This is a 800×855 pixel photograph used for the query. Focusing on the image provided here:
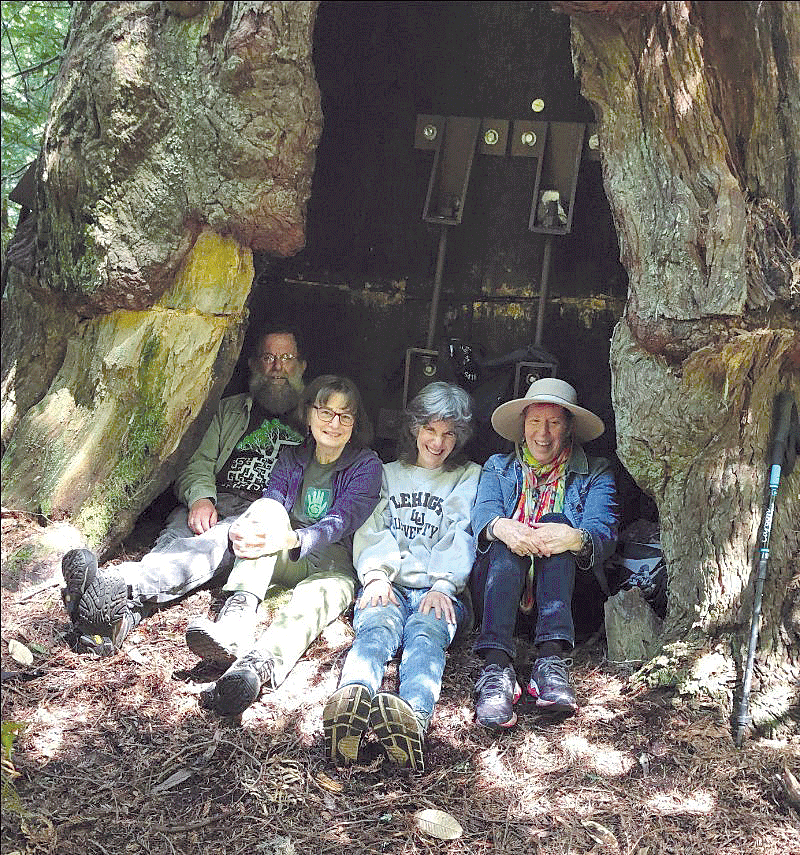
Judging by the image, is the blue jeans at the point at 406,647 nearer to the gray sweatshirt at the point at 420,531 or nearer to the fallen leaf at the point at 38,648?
the gray sweatshirt at the point at 420,531

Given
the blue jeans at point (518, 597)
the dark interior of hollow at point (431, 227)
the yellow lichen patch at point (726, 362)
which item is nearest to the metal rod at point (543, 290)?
the dark interior of hollow at point (431, 227)

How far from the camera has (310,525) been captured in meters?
4.45

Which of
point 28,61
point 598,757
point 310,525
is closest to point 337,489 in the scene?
point 310,525

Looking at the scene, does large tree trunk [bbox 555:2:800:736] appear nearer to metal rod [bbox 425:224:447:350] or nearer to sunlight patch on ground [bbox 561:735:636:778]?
sunlight patch on ground [bbox 561:735:636:778]

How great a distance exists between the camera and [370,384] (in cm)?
619

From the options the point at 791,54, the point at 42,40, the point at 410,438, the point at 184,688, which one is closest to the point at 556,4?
the point at 791,54

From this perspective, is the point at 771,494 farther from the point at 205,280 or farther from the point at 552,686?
the point at 205,280

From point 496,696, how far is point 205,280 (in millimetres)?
2461

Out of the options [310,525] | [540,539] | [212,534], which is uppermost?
[540,539]

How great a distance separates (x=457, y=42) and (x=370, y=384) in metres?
2.28

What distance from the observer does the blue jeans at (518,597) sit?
396 centimetres

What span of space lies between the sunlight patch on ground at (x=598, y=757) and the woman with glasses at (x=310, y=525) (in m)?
1.21

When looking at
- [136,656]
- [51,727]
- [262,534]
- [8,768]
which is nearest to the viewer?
[8,768]

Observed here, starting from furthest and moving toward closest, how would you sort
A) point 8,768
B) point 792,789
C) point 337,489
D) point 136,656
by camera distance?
1. point 337,489
2. point 136,656
3. point 792,789
4. point 8,768
